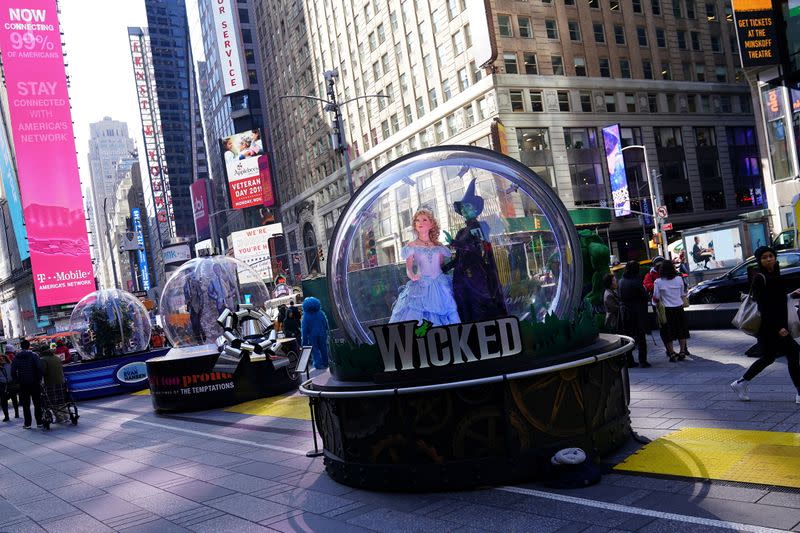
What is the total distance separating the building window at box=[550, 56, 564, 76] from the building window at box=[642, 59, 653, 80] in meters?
7.74

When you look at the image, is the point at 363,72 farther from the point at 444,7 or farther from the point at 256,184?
the point at 256,184

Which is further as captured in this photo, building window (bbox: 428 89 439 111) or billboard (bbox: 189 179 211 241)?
billboard (bbox: 189 179 211 241)

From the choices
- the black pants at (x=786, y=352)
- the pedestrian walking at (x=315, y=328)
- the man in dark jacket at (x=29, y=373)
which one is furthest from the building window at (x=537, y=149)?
the black pants at (x=786, y=352)

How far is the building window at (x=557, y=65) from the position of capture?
4906 centimetres

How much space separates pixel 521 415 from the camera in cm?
638

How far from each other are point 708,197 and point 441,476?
54923mm

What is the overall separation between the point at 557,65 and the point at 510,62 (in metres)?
4.22

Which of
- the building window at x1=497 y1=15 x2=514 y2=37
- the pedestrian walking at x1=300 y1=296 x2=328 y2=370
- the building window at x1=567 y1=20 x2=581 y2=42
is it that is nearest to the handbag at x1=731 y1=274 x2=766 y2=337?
the pedestrian walking at x1=300 y1=296 x2=328 y2=370

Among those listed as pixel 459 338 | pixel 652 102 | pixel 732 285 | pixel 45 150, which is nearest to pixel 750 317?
pixel 459 338

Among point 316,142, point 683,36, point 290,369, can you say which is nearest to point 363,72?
point 316,142

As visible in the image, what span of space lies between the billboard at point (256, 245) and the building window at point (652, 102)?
29.8 m

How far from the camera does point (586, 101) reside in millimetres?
50156

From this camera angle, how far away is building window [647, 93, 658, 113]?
53.2 meters

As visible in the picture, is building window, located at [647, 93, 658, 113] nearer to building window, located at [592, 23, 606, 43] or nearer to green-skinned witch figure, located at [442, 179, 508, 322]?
building window, located at [592, 23, 606, 43]
